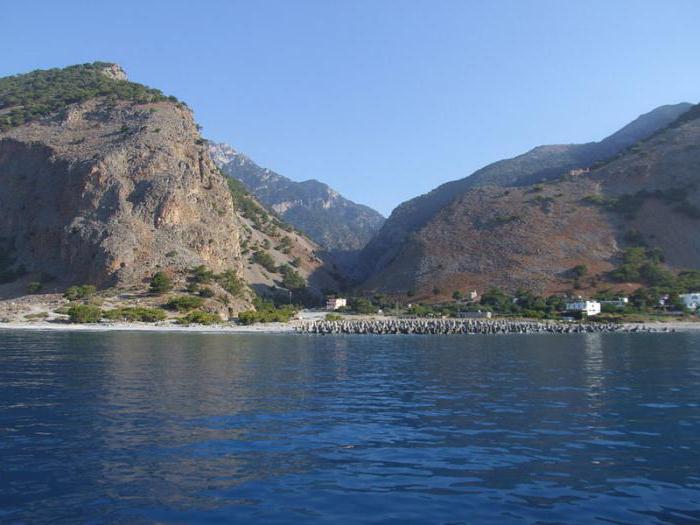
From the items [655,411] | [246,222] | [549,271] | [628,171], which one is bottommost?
A: [655,411]

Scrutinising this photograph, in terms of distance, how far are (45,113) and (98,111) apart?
984cm

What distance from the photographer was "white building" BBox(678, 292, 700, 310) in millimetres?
90250

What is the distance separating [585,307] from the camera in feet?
298

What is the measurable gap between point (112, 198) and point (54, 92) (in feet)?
155

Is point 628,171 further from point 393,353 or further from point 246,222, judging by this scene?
point 393,353

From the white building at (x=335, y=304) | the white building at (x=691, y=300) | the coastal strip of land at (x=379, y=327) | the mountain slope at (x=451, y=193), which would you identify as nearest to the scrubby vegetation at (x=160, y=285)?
the coastal strip of land at (x=379, y=327)

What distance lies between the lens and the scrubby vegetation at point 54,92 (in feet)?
367

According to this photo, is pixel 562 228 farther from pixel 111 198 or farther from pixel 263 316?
pixel 111 198

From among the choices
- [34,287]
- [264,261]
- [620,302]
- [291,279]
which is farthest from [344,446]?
[264,261]

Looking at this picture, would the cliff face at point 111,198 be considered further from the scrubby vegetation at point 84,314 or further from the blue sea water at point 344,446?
the blue sea water at point 344,446

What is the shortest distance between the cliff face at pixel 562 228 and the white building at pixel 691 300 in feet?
57.4

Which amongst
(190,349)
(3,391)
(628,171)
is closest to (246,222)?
(628,171)

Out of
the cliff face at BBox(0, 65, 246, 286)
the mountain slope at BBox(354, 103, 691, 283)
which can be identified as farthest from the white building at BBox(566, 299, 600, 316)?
the mountain slope at BBox(354, 103, 691, 283)

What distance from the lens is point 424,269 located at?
12288 cm
